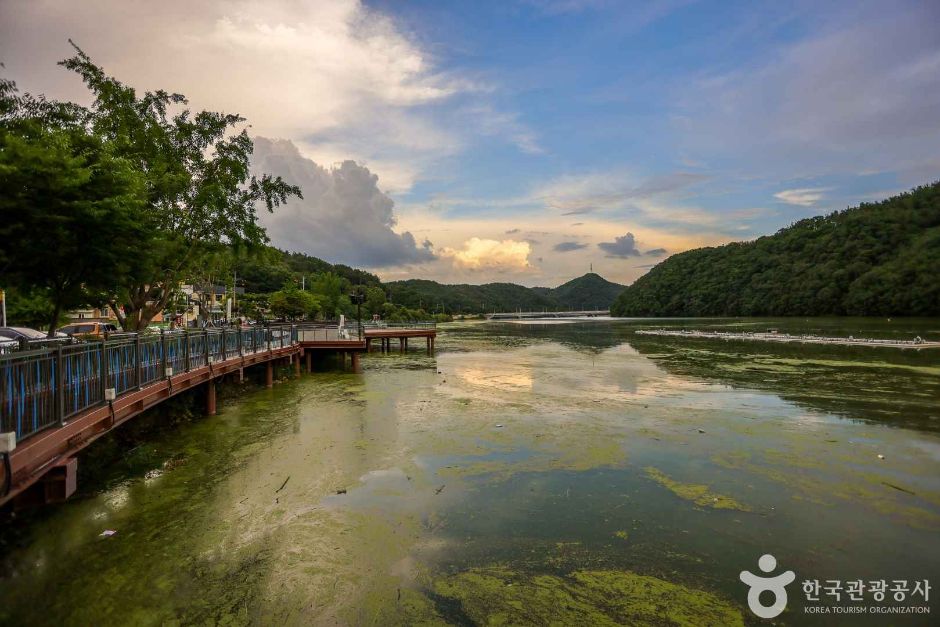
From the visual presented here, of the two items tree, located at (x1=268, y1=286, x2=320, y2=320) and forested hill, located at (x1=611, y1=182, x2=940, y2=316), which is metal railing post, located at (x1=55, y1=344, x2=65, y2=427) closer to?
tree, located at (x1=268, y1=286, x2=320, y2=320)

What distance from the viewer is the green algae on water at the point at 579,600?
17.3 feet

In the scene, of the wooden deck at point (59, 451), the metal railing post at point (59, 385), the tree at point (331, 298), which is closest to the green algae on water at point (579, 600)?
the wooden deck at point (59, 451)

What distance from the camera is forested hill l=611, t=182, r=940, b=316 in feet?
276

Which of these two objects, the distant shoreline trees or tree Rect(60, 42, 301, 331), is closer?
the distant shoreline trees

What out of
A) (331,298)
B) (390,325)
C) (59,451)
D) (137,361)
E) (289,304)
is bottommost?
(59,451)

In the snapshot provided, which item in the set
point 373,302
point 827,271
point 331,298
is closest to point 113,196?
point 331,298

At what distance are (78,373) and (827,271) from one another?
403ft

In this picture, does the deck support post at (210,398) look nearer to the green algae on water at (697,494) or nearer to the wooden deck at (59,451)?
the wooden deck at (59,451)


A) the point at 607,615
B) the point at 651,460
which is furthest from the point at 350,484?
the point at 651,460

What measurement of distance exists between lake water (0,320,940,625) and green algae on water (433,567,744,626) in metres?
0.03

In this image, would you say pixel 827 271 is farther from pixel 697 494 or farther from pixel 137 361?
pixel 137 361

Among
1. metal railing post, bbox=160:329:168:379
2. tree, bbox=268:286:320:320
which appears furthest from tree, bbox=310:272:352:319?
metal railing post, bbox=160:329:168:379

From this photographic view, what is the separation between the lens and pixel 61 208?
966 cm

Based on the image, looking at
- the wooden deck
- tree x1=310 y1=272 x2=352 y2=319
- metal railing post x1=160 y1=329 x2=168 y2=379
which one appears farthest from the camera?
tree x1=310 y1=272 x2=352 y2=319
